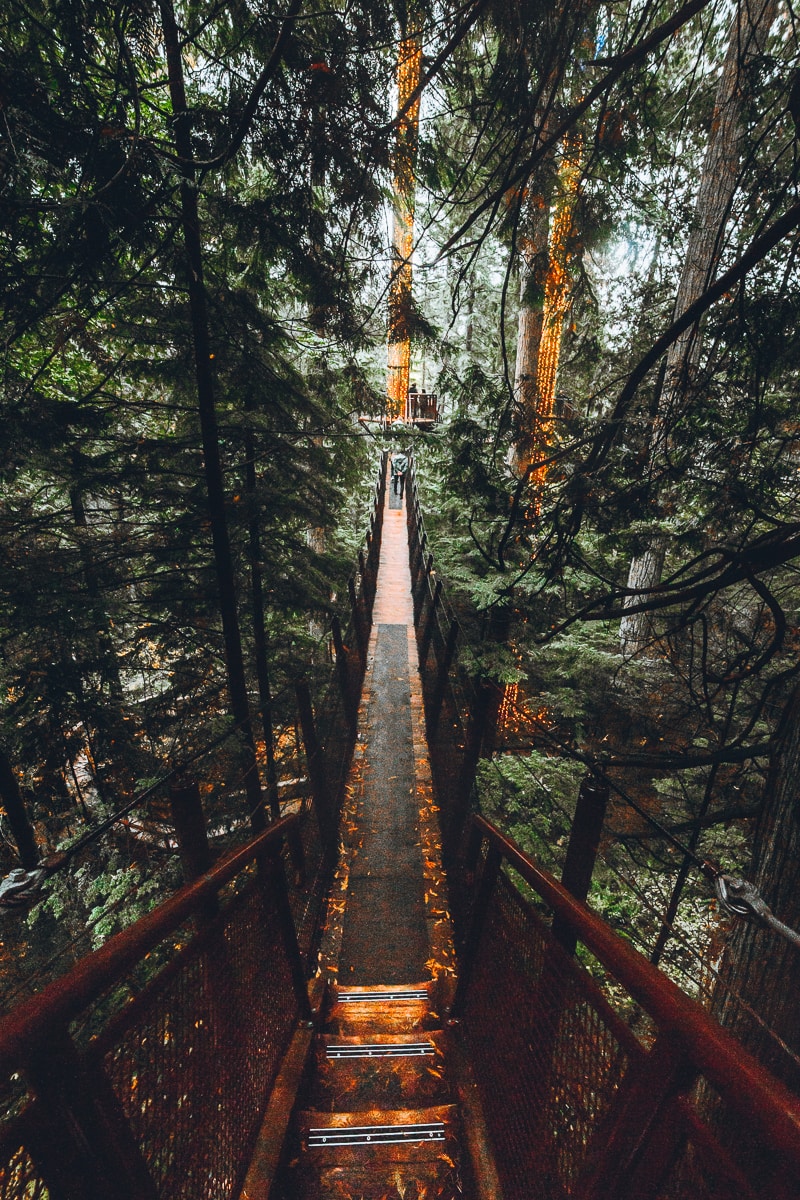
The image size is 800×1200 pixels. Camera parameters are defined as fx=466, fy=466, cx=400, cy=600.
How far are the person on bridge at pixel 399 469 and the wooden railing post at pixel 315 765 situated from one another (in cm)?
1847

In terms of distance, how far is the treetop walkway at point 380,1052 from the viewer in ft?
3.24

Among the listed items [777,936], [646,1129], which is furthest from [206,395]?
[777,936]

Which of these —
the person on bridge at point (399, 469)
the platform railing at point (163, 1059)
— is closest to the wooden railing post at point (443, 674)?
the platform railing at point (163, 1059)

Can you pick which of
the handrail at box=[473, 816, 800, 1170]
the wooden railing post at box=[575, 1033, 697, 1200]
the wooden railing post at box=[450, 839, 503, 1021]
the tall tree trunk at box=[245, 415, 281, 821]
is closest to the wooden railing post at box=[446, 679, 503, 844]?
the wooden railing post at box=[450, 839, 503, 1021]

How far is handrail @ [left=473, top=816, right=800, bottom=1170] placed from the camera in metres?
0.77

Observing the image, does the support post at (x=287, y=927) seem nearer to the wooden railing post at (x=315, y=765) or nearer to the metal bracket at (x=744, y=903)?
the wooden railing post at (x=315, y=765)

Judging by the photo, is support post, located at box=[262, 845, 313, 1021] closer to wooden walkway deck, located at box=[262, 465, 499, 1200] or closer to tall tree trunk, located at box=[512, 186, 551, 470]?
wooden walkway deck, located at box=[262, 465, 499, 1200]

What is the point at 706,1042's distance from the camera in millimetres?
928

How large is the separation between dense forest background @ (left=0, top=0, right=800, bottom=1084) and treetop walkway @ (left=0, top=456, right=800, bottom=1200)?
1.07 feet

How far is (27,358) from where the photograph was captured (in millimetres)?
4938

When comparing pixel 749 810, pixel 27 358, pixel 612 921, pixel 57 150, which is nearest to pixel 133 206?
pixel 57 150

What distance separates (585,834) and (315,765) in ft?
7.55

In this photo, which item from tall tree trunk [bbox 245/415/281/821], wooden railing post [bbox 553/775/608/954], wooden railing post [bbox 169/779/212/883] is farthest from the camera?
tall tree trunk [bbox 245/415/281/821]

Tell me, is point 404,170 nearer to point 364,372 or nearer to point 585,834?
point 364,372
